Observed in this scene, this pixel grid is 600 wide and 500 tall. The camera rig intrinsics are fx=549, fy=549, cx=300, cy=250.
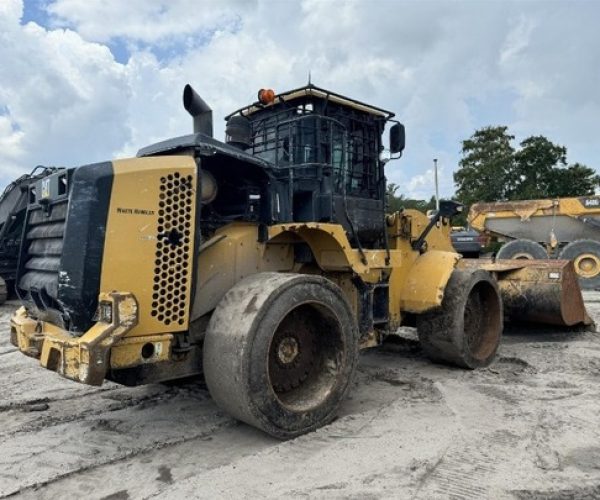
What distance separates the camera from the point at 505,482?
3.17 metres

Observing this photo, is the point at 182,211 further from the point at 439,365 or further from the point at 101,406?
the point at 439,365

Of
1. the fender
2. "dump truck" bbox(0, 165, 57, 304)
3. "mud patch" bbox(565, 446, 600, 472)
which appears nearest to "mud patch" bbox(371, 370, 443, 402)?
the fender

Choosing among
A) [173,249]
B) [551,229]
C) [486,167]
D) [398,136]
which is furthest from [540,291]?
[486,167]

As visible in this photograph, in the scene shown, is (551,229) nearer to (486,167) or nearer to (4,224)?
(4,224)

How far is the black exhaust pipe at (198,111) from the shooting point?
4.34m

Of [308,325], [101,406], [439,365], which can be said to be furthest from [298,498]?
[439,365]

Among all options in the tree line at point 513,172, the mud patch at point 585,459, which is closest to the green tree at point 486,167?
the tree line at point 513,172

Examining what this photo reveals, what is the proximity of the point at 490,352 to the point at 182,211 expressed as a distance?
13.3ft

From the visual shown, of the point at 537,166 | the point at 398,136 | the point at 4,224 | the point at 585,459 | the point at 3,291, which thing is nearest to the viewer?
the point at 585,459

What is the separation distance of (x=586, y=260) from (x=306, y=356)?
1181 centimetres

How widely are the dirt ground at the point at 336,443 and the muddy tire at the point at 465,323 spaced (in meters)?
0.26

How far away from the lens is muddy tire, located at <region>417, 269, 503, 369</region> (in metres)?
5.69

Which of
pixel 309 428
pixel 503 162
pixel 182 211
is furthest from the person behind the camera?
pixel 503 162

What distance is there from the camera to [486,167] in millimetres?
32250
